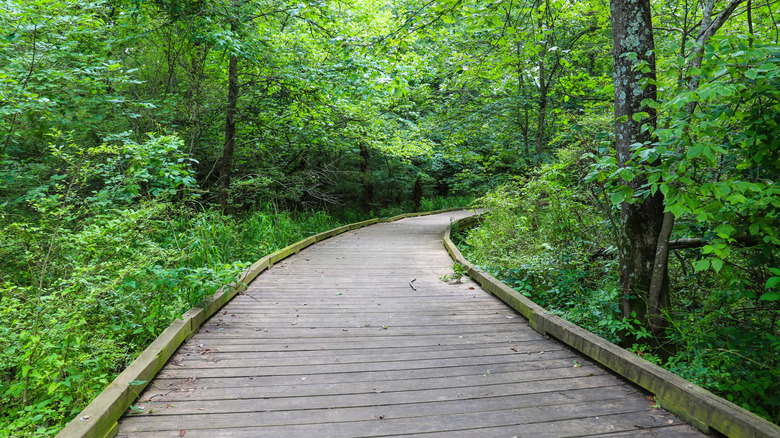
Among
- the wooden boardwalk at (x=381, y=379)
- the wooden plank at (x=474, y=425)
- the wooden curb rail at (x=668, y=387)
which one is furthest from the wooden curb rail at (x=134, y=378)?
the wooden curb rail at (x=668, y=387)

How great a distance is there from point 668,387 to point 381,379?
1965mm

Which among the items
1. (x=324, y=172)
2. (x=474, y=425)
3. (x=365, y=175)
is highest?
(x=365, y=175)

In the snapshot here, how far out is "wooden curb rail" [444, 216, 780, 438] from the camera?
7.00 ft

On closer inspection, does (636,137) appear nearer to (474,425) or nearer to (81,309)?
(474,425)

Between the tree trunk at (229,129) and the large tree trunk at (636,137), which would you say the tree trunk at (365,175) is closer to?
the tree trunk at (229,129)

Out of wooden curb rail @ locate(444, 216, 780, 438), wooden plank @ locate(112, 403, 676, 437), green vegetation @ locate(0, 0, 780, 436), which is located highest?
green vegetation @ locate(0, 0, 780, 436)

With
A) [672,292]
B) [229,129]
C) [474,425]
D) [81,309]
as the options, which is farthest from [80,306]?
[229,129]

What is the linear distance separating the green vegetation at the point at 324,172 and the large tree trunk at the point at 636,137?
0.7 inches

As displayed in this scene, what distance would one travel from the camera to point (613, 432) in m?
2.38

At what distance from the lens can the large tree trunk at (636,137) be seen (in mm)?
3520

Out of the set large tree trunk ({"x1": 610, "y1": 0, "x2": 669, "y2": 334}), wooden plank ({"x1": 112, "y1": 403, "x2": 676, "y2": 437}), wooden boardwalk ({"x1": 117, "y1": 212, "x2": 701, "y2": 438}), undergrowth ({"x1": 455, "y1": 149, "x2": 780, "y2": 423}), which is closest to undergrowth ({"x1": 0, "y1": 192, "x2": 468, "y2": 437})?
wooden boardwalk ({"x1": 117, "y1": 212, "x2": 701, "y2": 438})

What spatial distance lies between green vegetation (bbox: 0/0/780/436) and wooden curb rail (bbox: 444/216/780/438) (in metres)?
0.38

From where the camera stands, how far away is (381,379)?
122 inches

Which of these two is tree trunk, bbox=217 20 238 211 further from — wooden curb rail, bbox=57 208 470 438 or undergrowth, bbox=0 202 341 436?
wooden curb rail, bbox=57 208 470 438
